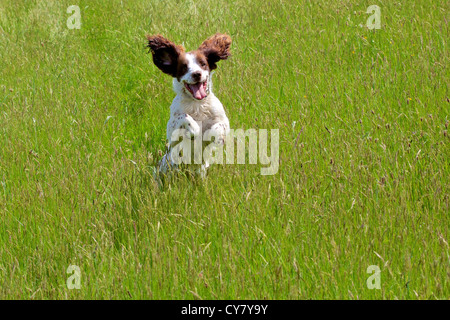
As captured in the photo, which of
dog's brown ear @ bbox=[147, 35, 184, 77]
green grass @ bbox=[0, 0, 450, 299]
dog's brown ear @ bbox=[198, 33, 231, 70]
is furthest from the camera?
dog's brown ear @ bbox=[198, 33, 231, 70]

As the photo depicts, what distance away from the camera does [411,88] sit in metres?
5.46

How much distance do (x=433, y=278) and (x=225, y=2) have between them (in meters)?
6.86

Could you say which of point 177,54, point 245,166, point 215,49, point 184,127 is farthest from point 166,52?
point 245,166

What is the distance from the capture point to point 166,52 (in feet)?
15.7

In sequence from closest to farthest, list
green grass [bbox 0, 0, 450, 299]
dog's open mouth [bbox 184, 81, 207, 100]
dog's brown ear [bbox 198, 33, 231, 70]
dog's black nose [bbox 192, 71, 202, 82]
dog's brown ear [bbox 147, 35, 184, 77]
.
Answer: green grass [bbox 0, 0, 450, 299] → dog's black nose [bbox 192, 71, 202, 82] → dog's open mouth [bbox 184, 81, 207, 100] → dog's brown ear [bbox 147, 35, 184, 77] → dog's brown ear [bbox 198, 33, 231, 70]

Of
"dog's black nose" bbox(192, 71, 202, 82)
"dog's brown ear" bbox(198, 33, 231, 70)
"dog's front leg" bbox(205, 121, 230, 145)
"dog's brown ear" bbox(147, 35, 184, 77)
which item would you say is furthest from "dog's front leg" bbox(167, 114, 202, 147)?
"dog's brown ear" bbox(198, 33, 231, 70)

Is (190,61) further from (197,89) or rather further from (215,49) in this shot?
(215,49)

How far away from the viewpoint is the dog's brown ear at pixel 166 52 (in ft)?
15.6

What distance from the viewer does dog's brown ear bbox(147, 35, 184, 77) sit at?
475cm

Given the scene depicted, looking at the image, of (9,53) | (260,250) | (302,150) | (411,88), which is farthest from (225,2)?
(260,250)

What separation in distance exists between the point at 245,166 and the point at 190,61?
100 cm

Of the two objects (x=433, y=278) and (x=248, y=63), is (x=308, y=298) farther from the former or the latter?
(x=248, y=63)

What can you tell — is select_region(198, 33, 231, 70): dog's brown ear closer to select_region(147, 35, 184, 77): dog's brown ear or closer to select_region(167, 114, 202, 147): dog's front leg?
select_region(147, 35, 184, 77): dog's brown ear

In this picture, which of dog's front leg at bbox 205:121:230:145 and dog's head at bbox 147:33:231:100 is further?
dog's front leg at bbox 205:121:230:145
